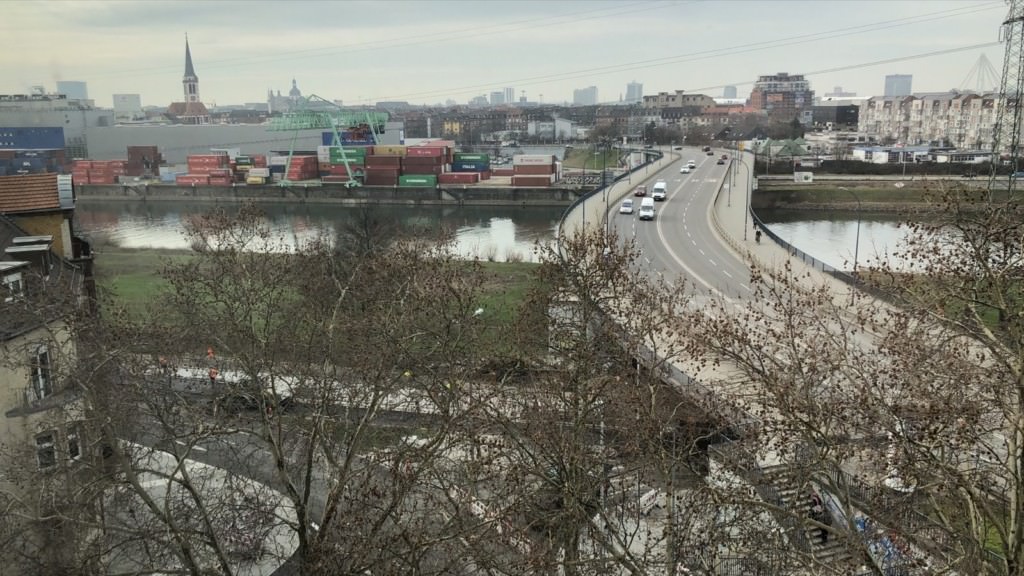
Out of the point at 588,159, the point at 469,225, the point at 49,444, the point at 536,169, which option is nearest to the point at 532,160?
the point at 536,169

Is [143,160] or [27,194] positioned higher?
[27,194]

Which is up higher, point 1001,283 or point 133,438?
point 1001,283

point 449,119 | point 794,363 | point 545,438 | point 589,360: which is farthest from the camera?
point 449,119

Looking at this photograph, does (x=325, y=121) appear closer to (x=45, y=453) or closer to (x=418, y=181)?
(x=418, y=181)

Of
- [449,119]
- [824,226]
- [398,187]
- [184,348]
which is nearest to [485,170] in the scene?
[398,187]

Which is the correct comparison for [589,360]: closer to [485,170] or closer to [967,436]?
[967,436]

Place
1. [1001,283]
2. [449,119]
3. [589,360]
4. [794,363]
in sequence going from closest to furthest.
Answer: [1001,283] < [794,363] < [589,360] < [449,119]

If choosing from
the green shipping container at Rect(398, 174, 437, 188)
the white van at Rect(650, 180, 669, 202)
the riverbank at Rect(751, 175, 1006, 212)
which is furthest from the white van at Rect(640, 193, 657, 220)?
the green shipping container at Rect(398, 174, 437, 188)
